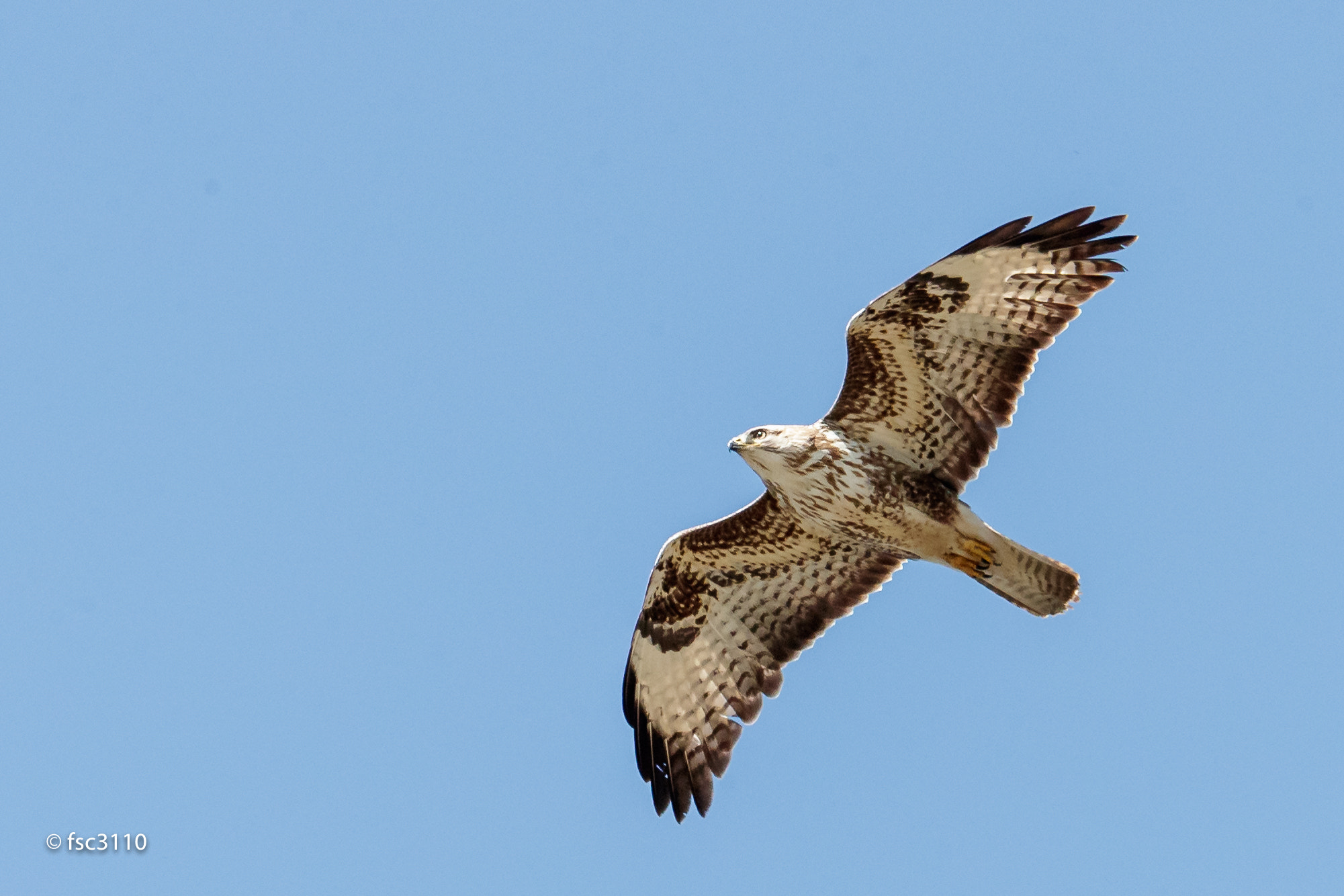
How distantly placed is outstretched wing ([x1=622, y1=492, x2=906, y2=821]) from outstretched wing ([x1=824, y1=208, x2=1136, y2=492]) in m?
1.11

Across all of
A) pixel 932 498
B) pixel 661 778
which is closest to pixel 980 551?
pixel 932 498

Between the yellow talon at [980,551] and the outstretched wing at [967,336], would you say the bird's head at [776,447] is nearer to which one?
the outstretched wing at [967,336]

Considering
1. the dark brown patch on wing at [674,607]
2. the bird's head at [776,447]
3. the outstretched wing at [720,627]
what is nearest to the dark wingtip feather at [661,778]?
the outstretched wing at [720,627]

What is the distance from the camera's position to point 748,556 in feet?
40.7

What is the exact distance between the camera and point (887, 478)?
454 inches

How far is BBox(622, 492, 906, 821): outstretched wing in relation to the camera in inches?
485

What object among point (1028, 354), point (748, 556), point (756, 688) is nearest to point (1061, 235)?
point (1028, 354)

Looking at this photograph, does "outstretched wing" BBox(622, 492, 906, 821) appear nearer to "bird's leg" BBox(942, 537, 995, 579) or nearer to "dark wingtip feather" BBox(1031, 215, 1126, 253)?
"bird's leg" BBox(942, 537, 995, 579)

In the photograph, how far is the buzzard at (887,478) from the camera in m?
11.2

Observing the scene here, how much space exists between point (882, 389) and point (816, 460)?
2.30 feet

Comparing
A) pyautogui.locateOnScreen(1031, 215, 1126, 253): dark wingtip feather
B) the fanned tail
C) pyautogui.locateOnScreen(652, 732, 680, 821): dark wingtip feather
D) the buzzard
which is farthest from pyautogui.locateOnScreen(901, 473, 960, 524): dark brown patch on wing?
pyautogui.locateOnScreen(652, 732, 680, 821): dark wingtip feather

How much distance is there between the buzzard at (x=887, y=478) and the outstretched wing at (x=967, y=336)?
0.03ft

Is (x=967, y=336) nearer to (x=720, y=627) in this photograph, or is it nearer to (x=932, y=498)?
(x=932, y=498)

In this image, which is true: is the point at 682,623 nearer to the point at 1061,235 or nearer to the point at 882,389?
the point at 882,389
